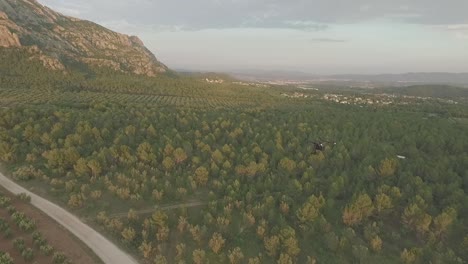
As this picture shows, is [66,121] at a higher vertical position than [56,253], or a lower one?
higher

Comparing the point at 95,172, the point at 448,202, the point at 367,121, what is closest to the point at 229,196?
the point at 95,172

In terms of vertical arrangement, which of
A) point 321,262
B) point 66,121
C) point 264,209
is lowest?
point 321,262

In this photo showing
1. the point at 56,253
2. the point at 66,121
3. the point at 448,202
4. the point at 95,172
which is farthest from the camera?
the point at 66,121

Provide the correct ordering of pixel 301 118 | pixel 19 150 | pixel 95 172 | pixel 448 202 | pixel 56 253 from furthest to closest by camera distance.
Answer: pixel 301 118 → pixel 19 150 → pixel 95 172 → pixel 448 202 → pixel 56 253

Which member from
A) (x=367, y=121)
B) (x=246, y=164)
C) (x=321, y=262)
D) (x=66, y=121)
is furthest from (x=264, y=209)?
(x=367, y=121)

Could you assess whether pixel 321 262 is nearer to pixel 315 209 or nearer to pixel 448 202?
pixel 315 209

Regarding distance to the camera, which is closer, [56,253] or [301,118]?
[56,253]
